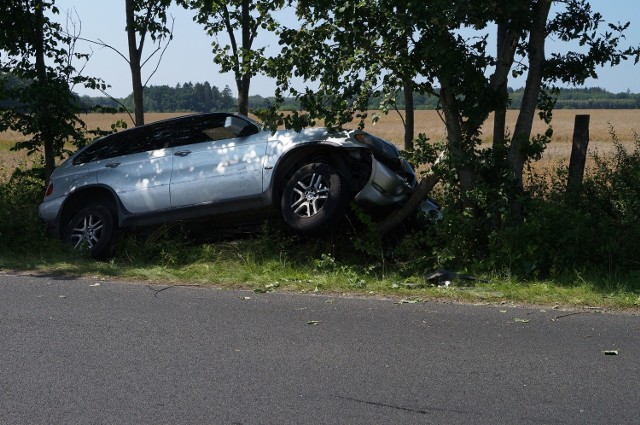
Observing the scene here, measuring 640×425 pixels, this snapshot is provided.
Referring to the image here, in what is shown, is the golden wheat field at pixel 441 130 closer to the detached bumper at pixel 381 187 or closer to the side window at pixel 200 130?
the detached bumper at pixel 381 187

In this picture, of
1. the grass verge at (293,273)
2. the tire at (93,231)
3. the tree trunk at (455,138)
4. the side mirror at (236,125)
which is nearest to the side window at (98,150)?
the tire at (93,231)

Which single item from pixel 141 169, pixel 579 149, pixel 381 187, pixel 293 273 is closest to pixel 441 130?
pixel 579 149

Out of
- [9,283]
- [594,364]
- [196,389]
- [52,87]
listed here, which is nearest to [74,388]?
[196,389]

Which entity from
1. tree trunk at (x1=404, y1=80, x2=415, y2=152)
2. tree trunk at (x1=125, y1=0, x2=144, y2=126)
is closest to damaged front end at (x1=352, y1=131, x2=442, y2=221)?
tree trunk at (x1=404, y1=80, x2=415, y2=152)

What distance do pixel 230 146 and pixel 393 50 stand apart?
2295 mm

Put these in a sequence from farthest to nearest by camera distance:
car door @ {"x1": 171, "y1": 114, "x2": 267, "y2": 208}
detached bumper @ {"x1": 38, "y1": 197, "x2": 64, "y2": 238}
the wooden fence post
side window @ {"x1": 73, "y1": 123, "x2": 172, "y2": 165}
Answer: detached bumper @ {"x1": 38, "y1": 197, "x2": 64, "y2": 238}, side window @ {"x1": 73, "y1": 123, "x2": 172, "y2": 165}, car door @ {"x1": 171, "y1": 114, "x2": 267, "y2": 208}, the wooden fence post

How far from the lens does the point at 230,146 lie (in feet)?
36.7

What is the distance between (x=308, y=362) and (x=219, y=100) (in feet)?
67.1

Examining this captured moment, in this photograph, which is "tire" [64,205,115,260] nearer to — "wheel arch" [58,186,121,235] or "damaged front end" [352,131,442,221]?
"wheel arch" [58,186,121,235]

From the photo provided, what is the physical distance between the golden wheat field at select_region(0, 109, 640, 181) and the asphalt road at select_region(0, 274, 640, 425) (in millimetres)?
3826

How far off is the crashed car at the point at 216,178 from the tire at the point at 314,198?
0.01 metres

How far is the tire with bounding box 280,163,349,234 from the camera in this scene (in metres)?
10.2

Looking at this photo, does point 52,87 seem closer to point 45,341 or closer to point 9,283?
point 9,283

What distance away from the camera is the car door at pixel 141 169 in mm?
11484
